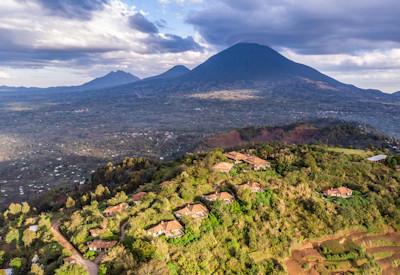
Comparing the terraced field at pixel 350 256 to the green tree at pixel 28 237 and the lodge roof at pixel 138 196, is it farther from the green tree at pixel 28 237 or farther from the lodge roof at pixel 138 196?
the green tree at pixel 28 237

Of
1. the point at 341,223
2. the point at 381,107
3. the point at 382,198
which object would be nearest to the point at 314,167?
the point at 382,198

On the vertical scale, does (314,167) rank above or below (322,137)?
above

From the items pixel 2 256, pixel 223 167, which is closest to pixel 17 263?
pixel 2 256

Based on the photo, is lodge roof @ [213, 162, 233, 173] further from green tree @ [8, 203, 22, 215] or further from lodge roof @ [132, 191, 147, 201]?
green tree @ [8, 203, 22, 215]

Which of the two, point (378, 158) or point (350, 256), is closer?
point (350, 256)

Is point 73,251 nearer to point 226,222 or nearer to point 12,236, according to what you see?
point 12,236

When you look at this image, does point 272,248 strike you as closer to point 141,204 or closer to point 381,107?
point 141,204

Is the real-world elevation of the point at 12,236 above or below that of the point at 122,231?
below
